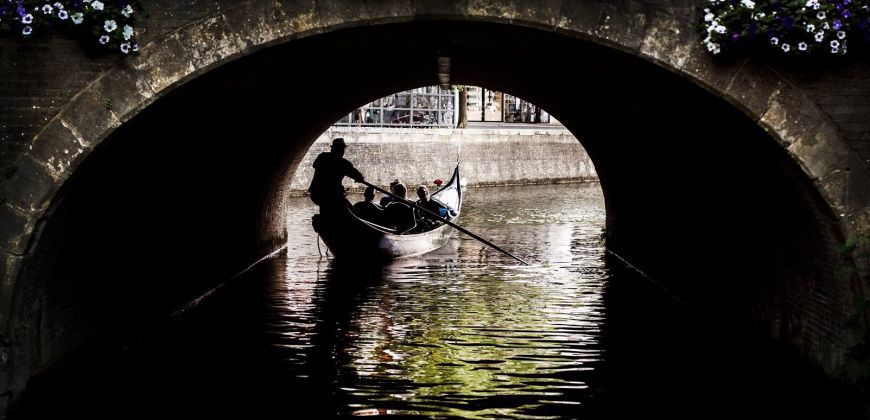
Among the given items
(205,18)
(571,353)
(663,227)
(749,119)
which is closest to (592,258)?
(663,227)

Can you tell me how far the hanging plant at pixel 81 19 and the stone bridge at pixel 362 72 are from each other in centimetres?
11

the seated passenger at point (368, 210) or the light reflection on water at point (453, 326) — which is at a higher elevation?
the seated passenger at point (368, 210)

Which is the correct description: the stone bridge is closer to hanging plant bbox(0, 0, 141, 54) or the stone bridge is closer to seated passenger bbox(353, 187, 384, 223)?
hanging plant bbox(0, 0, 141, 54)

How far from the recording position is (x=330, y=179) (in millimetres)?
14383

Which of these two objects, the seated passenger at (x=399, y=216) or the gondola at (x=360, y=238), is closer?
the gondola at (x=360, y=238)

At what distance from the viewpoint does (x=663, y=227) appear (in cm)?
1259

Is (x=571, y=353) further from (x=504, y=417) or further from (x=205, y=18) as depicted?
(x=205, y=18)

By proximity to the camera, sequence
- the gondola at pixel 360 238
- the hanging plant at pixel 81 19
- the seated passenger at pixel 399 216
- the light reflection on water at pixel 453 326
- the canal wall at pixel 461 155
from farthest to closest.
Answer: the canal wall at pixel 461 155, the seated passenger at pixel 399 216, the gondola at pixel 360 238, the light reflection on water at pixel 453 326, the hanging plant at pixel 81 19

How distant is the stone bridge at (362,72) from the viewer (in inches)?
279

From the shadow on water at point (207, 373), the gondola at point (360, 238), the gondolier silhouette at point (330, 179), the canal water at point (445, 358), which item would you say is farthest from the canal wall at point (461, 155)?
the shadow on water at point (207, 373)

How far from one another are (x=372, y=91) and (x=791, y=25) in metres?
7.91

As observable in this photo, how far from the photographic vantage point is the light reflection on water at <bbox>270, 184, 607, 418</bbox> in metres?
7.78

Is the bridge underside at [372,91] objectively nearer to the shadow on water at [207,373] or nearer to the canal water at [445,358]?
the shadow on water at [207,373]

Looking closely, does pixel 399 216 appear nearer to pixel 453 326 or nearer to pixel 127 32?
pixel 453 326
